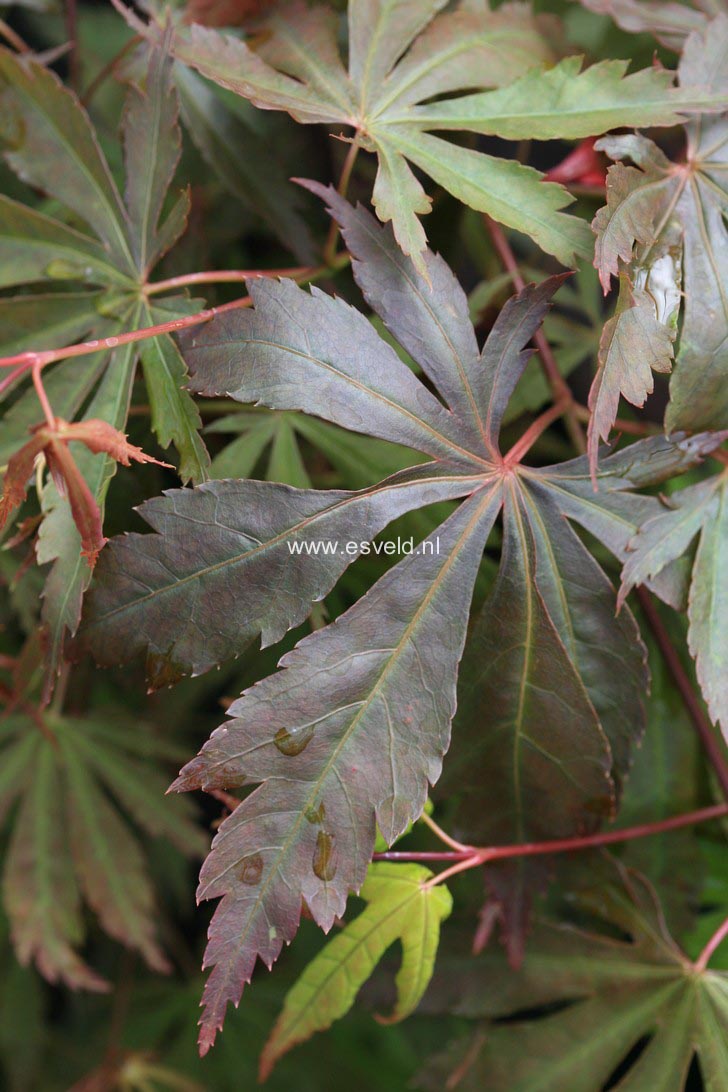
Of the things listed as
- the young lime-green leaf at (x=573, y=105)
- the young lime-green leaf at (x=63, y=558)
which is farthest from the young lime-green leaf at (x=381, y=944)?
the young lime-green leaf at (x=573, y=105)

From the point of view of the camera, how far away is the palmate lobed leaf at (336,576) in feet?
1.42

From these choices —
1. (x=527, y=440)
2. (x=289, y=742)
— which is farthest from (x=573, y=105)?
(x=289, y=742)

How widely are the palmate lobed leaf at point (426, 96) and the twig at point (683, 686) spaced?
0.29 m

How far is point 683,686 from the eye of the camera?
646mm

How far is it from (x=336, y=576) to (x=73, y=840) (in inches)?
19.6

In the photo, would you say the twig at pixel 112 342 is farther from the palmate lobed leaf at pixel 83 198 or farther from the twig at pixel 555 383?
the twig at pixel 555 383

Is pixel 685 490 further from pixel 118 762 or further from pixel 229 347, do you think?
pixel 118 762

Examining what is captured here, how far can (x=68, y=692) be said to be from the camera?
83 cm

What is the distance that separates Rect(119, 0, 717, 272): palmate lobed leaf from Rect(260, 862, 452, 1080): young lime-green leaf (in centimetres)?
35

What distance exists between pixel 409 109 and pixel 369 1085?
961 millimetres

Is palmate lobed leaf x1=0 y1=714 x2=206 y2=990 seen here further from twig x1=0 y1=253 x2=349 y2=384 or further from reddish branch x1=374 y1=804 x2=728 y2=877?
twig x1=0 y1=253 x2=349 y2=384

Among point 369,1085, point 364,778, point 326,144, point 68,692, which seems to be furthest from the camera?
point 369,1085

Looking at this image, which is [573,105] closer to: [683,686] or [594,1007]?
[683,686]

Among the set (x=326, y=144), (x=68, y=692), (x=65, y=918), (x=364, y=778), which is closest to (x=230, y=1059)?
(x=65, y=918)
